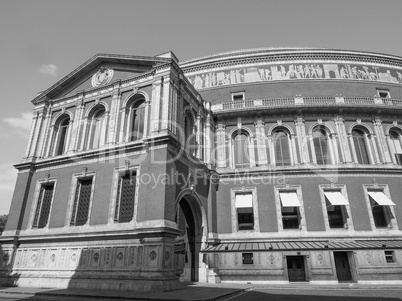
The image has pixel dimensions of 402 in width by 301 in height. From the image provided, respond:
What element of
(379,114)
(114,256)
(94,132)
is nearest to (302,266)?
(114,256)

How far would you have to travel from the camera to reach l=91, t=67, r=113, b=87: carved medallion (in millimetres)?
21781

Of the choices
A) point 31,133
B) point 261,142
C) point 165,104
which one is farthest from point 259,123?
point 31,133

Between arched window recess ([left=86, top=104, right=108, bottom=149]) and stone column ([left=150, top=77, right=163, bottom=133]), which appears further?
arched window recess ([left=86, top=104, right=108, bottom=149])

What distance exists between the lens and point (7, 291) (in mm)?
15234

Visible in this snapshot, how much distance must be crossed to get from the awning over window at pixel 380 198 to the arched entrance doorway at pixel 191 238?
1282 centimetres

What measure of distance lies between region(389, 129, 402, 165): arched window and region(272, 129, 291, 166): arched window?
28.5 feet

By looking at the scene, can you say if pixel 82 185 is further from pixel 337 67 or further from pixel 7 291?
pixel 337 67

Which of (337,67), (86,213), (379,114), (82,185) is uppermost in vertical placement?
(337,67)

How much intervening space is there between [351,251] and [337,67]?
17.8 m

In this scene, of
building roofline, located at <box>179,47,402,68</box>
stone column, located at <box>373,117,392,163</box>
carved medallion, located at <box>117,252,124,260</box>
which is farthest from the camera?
Result: building roofline, located at <box>179,47,402,68</box>

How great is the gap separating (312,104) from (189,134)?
35.7 ft

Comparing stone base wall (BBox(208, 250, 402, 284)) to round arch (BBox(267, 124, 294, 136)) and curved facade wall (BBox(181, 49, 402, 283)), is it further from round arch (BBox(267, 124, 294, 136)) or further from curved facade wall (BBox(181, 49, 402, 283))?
round arch (BBox(267, 124, 294, 136))

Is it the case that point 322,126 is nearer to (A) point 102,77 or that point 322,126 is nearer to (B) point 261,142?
(B) point 261,142

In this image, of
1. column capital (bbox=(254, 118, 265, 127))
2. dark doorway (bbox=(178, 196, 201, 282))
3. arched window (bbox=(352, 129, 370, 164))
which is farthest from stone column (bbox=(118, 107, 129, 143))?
arched window (bbox=(352, 129, 370, 164))
